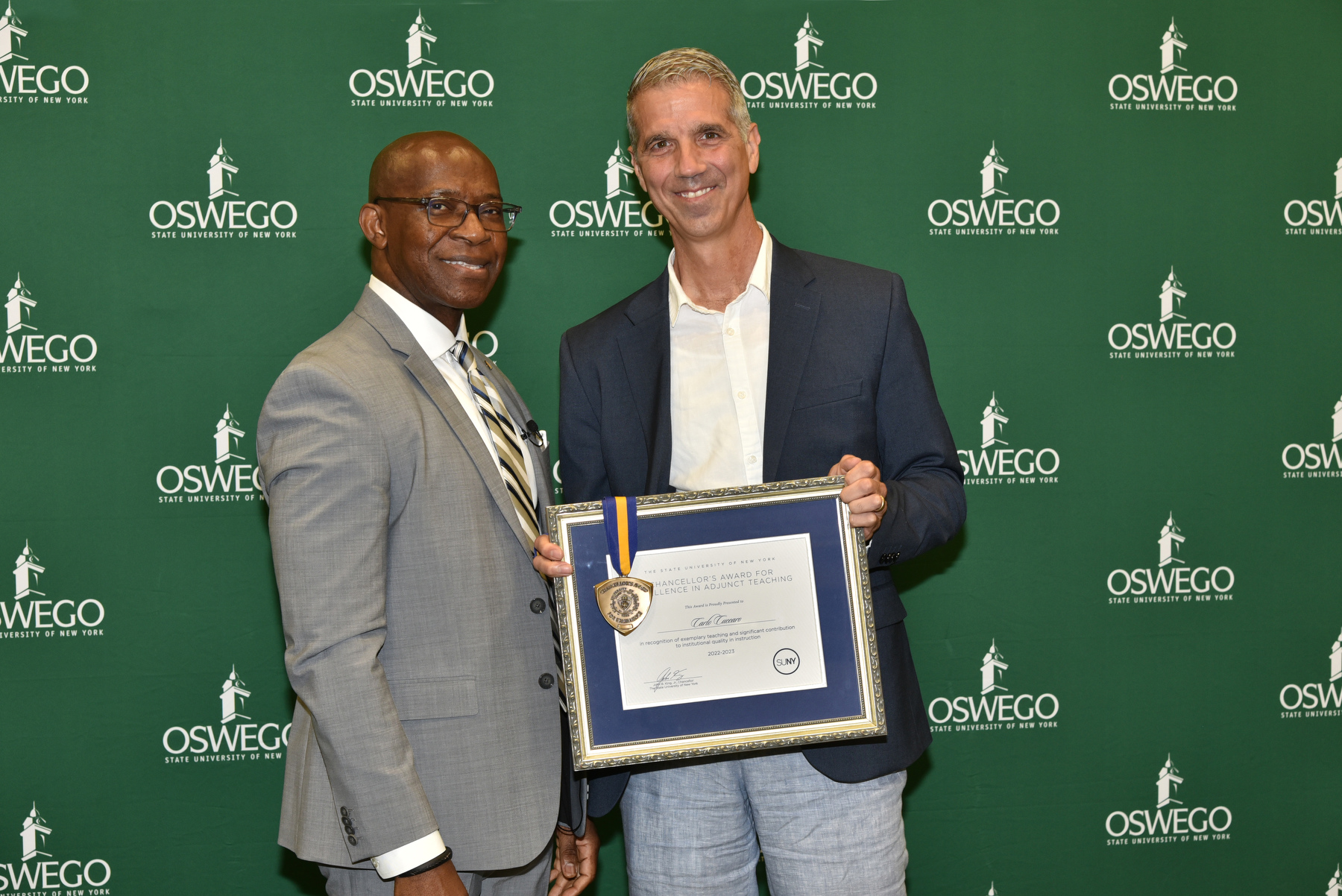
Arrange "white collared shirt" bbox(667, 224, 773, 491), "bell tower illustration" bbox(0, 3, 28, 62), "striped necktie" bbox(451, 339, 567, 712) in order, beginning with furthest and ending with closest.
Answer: "bell tower illustration" bbox(0, 3, 28, 62) < "white collared shirt" bbox(667, 224, 773, 491) < "striped necktie" bbox(451, 339, 567, 712)

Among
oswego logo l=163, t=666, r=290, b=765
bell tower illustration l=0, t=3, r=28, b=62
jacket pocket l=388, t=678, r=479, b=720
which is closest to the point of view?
jacket pocket l=388, t=678, r=479, b=720

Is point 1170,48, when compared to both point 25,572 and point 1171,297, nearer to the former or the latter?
point 1171,297

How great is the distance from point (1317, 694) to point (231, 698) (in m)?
3.81

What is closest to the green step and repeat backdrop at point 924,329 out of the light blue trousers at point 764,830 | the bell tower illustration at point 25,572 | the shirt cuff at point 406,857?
the bell tower illustration at point 25,572

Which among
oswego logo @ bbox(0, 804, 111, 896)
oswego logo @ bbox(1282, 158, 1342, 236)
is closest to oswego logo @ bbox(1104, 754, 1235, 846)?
oswego logo @ bbox(1282, 158, 1342, 236)

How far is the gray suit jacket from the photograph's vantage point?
5.62ft

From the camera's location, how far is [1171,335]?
130 inches

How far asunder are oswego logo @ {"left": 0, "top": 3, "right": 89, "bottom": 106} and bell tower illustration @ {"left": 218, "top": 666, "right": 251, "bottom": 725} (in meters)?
1.94

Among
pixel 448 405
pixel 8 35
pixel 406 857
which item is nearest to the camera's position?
pixel 406 857

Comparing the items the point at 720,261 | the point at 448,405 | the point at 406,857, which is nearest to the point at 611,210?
the point at 720,261

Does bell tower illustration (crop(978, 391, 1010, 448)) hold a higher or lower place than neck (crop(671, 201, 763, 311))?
lower

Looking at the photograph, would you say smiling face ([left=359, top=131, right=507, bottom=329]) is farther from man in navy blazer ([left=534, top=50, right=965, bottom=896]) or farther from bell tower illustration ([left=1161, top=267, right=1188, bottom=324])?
bell tower illustration ([left=1161, top=267, right=1188, bottom=324])

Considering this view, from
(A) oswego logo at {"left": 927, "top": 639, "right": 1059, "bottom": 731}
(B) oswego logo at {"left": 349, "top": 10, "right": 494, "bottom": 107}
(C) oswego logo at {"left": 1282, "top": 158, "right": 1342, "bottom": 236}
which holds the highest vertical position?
(B) oswego logo at {"left": 349, "top": 10, "right": 494, "bottom": 107}

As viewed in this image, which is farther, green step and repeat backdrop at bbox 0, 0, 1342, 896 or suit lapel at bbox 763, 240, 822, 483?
green step and repeat backdrop at bbox 0, 0, 1342, 896
